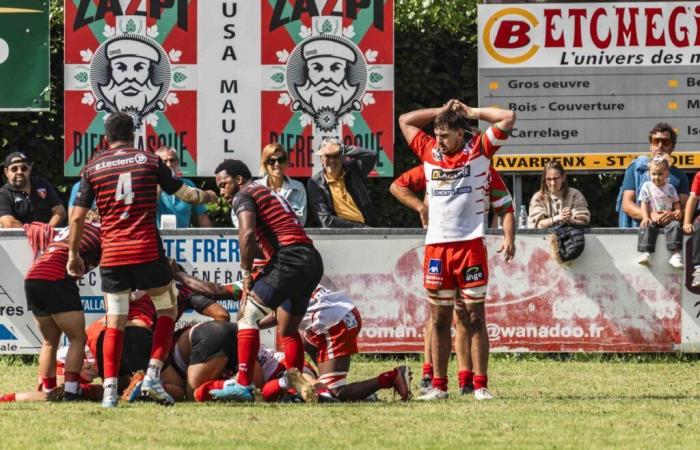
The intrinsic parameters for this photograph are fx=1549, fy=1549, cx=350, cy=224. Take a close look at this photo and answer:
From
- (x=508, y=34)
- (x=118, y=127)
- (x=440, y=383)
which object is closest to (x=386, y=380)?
(x=440, y=383)

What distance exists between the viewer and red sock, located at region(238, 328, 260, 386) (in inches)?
398

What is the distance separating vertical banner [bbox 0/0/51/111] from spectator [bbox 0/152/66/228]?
63.4 inches

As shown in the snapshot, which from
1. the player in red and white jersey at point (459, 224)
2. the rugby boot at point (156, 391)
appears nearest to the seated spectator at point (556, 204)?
the player in red and white jersey at point (459, 224)

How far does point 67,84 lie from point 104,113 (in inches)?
18.4

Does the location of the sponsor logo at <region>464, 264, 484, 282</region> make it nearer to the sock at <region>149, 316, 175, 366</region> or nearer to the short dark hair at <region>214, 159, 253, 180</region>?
the short dark hair at <region>214, 159, 253, 180</region>

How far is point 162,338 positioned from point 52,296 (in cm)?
99

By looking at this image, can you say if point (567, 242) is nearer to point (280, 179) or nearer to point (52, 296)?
point (280, 179)

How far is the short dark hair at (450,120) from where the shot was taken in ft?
33.5

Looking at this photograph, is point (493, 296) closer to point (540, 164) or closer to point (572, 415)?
point (540, 164)

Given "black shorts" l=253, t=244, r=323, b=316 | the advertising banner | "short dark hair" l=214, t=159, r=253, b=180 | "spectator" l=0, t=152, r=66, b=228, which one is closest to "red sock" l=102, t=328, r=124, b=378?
"black shorts" l=253, t=244, r=323, b=316

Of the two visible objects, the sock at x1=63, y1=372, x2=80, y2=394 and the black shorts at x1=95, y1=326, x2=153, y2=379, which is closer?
the sock at x1=63, y1=372, x2=80, y2=394

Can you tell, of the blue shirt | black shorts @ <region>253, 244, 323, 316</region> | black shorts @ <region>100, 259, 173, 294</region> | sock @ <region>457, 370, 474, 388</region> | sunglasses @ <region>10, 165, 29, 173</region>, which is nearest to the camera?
black shorts @ <region>100, 259, 173, 294</region>

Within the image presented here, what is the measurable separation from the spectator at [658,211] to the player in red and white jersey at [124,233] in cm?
504

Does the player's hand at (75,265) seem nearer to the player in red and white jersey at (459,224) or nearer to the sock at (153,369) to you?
the sock at (153,369)
